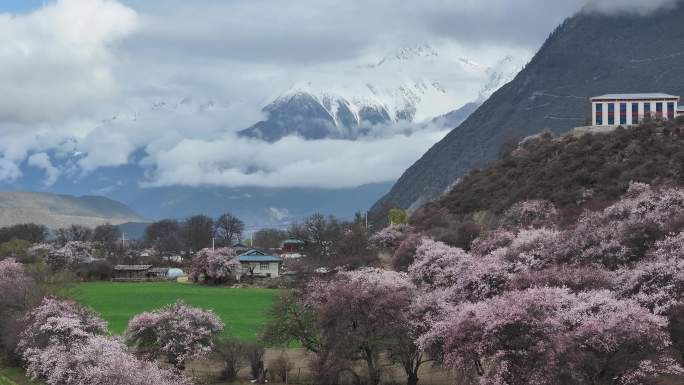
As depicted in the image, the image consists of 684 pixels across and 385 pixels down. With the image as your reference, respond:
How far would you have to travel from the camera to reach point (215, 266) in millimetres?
115562

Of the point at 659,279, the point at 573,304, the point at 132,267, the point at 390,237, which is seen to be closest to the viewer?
the point at 573,304

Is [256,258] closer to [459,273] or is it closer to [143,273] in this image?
[143,273]

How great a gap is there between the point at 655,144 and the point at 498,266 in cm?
4329

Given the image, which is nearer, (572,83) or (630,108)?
(630,108)

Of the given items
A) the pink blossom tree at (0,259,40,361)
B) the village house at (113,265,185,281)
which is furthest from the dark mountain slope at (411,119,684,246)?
the village house at (113,265,185,281)

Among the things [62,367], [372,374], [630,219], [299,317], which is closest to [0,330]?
[62,367]

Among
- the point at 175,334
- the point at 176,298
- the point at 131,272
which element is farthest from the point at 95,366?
the point at 131,272

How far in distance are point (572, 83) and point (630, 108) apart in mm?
78687

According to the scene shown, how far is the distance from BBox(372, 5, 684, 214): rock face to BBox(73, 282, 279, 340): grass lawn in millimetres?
70647

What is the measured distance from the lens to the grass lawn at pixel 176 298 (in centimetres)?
6831

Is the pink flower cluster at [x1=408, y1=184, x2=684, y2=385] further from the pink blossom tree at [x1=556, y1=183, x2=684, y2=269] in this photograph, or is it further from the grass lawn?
the grass lawn

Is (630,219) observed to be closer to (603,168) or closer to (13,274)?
(603,168)

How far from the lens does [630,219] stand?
150 ft

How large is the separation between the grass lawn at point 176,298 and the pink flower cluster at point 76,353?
14119 mm
